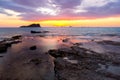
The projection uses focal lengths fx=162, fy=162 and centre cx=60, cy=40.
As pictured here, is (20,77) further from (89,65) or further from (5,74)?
(89,65)

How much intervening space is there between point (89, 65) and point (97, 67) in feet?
4.01

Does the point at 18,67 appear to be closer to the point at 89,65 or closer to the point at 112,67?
the point at 89,65

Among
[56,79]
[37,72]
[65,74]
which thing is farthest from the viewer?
[37,72]

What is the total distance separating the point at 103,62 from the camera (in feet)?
74.1

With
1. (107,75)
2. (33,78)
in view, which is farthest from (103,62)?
(33,78)

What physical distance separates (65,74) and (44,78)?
2427 millimetres

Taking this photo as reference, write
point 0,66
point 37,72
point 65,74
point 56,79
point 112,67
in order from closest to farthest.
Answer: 1. point 56,79
2. point 65,74
3. point 37,72
4. point 112,67
5. point 0,66

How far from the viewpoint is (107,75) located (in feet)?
56.1

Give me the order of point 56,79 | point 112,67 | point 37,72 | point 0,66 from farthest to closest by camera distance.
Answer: point 0,66
point 112,67
point 37,72
point 56,79

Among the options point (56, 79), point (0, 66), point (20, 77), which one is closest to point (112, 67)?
point (56, 79)

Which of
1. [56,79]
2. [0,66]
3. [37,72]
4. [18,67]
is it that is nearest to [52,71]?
[37,72]

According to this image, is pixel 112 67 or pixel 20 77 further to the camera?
pixel 112 67

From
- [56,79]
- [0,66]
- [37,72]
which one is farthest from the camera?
[0,66]

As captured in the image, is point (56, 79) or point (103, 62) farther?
point (103, 62)
